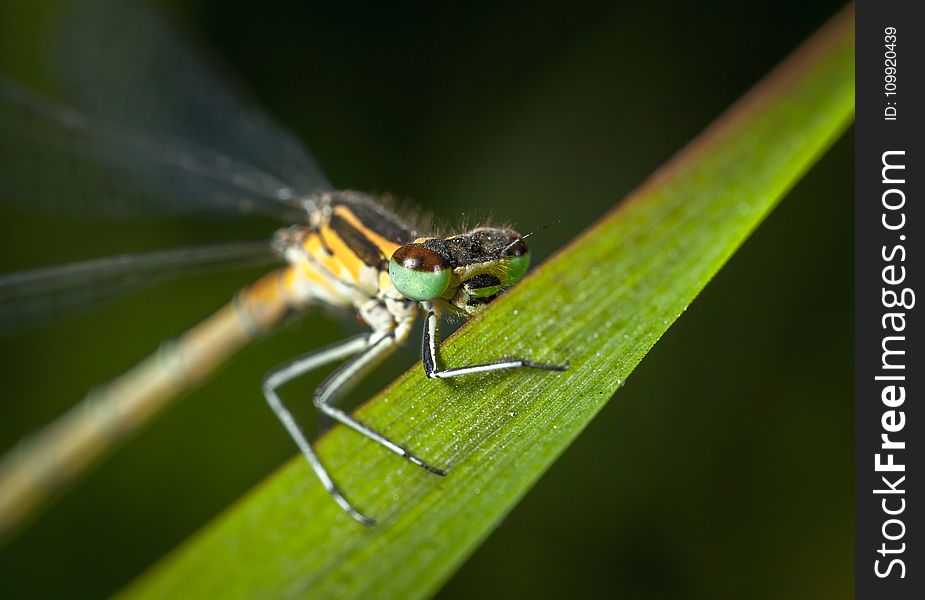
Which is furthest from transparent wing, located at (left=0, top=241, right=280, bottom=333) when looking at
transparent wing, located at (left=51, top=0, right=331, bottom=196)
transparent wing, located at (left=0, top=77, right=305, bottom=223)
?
A: transparent wing, located at (left=51, top=0, right=331, bottom=196)

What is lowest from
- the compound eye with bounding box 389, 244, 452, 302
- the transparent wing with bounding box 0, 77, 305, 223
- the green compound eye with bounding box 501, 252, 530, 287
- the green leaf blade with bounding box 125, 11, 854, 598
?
the green leaf blade with bounding box 125, 11, 854, 598

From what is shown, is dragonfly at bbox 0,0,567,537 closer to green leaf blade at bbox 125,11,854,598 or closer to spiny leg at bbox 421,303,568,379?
spiny leg at bbox 421,303,568,379

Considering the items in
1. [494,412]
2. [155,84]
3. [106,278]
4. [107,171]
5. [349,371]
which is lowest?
[494,412]

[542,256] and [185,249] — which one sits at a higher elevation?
[185,249]

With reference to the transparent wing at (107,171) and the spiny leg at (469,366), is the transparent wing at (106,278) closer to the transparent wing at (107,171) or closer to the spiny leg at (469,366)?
the transparent wing at (107,171)

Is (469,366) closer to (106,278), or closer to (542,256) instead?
(542,256)

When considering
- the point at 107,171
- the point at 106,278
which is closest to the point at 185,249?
the point at 106,278

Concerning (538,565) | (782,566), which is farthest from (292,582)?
(782,566)

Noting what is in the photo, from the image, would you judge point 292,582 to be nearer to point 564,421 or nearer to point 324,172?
point 564,421
